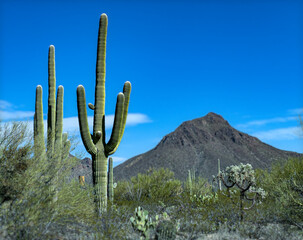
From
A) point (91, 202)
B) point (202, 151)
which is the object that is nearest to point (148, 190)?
point (91, 202)

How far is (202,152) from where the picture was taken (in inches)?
2202

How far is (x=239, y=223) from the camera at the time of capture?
935 cm

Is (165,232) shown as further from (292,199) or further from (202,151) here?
(202,151)

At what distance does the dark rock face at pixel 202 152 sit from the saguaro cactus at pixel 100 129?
36.4m

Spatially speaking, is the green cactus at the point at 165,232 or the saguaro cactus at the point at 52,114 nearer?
the green cactus at the point at 165,232

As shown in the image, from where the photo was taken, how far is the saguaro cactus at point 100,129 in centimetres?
946

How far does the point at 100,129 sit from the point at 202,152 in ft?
155

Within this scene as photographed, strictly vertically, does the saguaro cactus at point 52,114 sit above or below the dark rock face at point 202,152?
below

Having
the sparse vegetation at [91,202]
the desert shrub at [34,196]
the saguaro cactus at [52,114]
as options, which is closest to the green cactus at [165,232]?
the sparse vegetation at [91,202]

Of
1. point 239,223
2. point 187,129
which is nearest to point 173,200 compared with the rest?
point 239,223

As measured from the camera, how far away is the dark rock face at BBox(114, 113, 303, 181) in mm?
50625

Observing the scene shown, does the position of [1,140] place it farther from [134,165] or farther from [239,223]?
[134,165]

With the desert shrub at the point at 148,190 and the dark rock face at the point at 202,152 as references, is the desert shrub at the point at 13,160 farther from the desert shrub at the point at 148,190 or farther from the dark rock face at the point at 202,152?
the dark rock face at the point at 202,152

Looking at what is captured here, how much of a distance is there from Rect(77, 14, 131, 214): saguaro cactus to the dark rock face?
120 ft
